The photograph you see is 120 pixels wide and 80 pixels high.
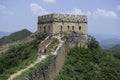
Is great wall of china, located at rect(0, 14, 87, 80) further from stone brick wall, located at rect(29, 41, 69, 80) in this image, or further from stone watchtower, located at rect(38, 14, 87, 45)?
stone brick wall, located at rect(29, 41, 69, 80)

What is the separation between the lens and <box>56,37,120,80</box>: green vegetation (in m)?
29.2

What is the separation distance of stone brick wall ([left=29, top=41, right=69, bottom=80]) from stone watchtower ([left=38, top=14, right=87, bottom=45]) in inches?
68.5

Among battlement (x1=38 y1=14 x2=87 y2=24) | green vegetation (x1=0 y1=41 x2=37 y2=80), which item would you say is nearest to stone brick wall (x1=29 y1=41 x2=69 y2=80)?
green vegetation (x1=0 y1=41 x2=37 y2=80)

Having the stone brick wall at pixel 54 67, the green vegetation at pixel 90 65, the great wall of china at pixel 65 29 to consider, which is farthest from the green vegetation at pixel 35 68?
the great wall of china at pixel 65 29

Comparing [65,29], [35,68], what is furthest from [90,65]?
[35,68]

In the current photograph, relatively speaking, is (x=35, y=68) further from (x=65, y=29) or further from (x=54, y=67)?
(x=65, y=29)

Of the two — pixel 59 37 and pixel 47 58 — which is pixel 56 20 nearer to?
pixel 59 37

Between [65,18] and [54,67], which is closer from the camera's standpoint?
[54,67]

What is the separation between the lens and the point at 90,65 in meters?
30.7

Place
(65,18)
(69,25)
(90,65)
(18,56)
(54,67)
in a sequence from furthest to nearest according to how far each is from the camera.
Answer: (69,25), (65,18), (18,56), (90,65), (54,67)

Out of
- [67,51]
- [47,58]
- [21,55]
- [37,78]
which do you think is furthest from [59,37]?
[37,78]

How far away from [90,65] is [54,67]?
6.11 meters

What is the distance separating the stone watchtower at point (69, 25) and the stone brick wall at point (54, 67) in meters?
1.74

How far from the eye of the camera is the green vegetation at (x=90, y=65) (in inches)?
1150
